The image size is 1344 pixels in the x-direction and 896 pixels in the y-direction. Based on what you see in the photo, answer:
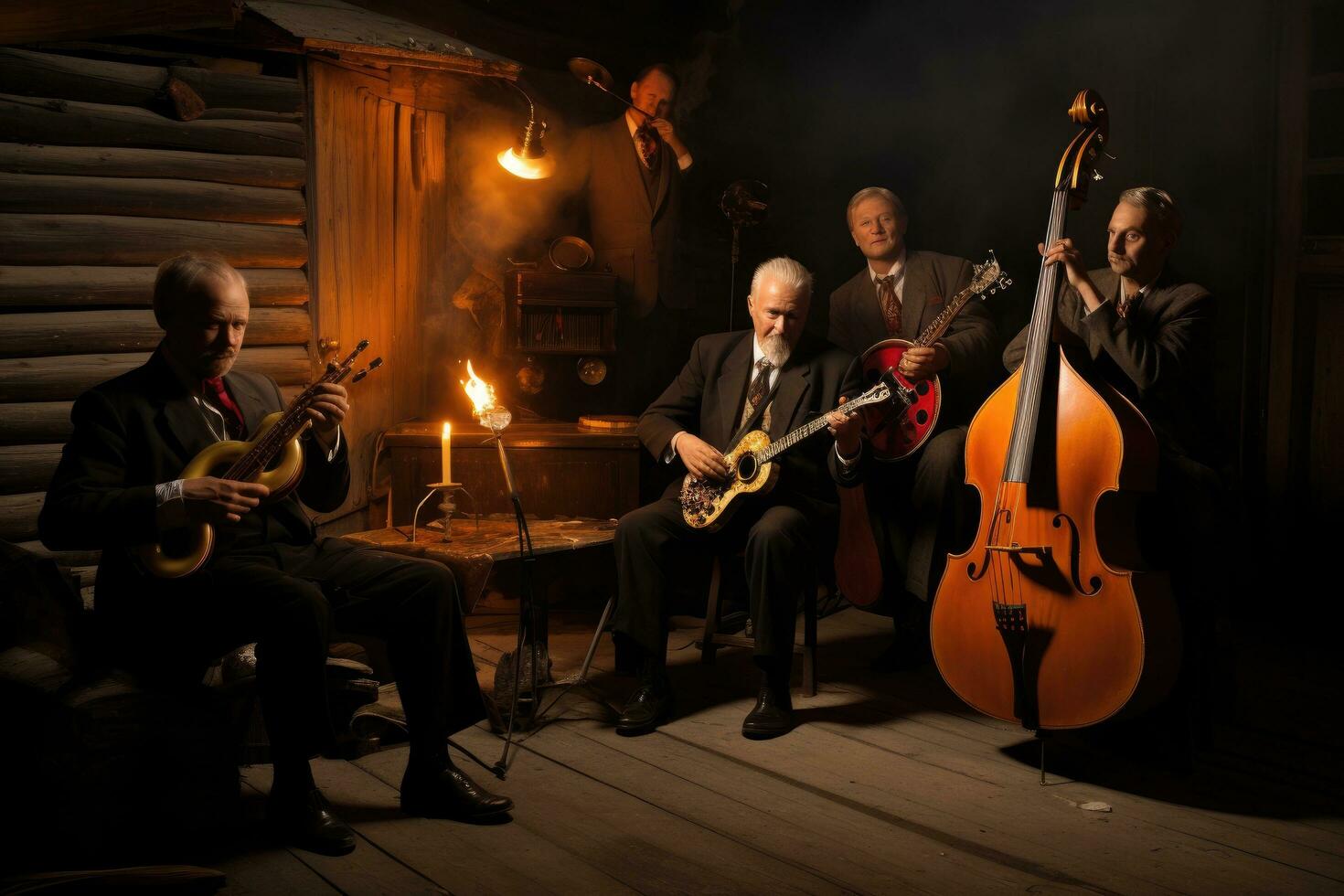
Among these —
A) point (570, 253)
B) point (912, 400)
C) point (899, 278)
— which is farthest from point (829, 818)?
point (570, 253)

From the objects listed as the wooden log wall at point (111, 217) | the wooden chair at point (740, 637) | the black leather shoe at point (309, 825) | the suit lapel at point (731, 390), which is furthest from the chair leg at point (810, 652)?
the wooden log wall at point (111, 217)

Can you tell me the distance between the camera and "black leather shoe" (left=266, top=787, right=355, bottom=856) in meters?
3.01

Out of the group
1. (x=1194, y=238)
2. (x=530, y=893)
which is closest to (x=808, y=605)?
(x=530, y=893)

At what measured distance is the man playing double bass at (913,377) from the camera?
4566mm

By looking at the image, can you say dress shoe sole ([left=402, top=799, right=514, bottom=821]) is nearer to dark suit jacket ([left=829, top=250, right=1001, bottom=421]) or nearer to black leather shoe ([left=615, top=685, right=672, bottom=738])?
black leather shoe ([left=615, top=685, right=672, bottom=738])

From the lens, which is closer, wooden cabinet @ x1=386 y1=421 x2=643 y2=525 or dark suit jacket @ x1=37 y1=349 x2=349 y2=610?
dark suit jacket @ x1=37 y1=349 x2=349 y2=610

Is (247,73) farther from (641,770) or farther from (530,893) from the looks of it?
(530,893)

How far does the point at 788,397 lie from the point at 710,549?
0.66 m

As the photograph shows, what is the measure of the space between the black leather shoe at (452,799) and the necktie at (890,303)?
281 cm

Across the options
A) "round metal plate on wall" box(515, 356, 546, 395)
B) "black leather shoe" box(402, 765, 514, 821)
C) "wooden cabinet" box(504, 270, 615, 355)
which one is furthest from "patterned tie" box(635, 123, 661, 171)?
"black leather shoe" box(402, 765, 514, 821)

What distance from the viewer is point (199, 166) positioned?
499 cm

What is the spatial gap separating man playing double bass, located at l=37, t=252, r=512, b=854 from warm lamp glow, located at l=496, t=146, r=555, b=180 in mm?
2815

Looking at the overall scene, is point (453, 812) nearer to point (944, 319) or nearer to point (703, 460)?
point (703, 460)

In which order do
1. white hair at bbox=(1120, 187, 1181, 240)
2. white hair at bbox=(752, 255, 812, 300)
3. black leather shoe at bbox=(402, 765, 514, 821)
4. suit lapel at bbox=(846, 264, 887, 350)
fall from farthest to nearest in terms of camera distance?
suit lapel at bbox=(846, 264, 887, 350) < white hair at bbox=(752, 255, 812, 300) < white hair at bbox=(1120, 187, 1181, 240) < black leather shoe at bbox=(402, 765, 514, 821)
